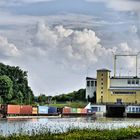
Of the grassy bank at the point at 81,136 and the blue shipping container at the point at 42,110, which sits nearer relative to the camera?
the grassy bank at the point at 81,136

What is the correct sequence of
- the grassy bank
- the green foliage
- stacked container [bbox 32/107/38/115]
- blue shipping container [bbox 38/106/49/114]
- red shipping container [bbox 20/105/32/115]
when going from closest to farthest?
1. the grassy bank
2. red shipping container [bbox 20/105/32/115]
3. stacked container [bbox 32/107/38/115]
4. blue shipping container [bbox 38/106/49/114]
5. the green foliage

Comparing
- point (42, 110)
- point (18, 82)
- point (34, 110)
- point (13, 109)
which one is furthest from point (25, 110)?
point (18, 82)

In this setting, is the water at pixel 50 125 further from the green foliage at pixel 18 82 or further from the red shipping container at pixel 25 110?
the green foliage at pixel 18 82

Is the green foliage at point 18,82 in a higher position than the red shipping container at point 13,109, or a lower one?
higher

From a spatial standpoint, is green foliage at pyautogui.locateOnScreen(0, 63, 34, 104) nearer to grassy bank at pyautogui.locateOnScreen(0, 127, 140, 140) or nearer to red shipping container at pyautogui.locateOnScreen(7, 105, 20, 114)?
red shipping container at pyautogui.locateOnScreen(7, 105, 20, 114)

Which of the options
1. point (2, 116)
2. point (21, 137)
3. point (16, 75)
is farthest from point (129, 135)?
point (16, 75)

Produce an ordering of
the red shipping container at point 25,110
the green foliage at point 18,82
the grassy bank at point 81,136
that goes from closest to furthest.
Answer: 1. the grassy bank at point 81,136
2. the red shipping container at point 25,110
3. the green foliage at point 18,82

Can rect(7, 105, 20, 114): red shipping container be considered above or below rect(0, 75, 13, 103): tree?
below

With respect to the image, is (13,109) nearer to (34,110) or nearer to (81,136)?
(34,110)

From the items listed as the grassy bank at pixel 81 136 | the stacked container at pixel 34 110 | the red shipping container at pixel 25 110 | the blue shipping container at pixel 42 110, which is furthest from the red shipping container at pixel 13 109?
the grassy bank at pixel 81 136

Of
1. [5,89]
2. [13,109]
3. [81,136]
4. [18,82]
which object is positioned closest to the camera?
[81,136]

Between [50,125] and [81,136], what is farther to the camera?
[50,125]

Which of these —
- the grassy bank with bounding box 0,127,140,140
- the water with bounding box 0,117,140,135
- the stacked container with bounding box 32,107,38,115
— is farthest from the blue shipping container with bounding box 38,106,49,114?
the grassy bank with bounding box 0,127,140,140

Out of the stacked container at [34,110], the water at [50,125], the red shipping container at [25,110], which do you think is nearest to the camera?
the water at [50,125]
